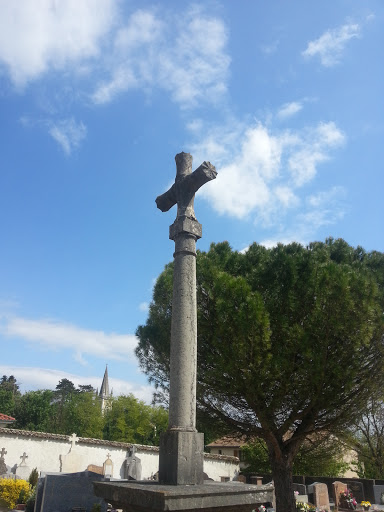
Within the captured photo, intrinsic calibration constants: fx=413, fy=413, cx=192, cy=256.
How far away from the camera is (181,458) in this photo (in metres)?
4.74

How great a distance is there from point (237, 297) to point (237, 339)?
102 centimetres

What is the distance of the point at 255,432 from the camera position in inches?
464

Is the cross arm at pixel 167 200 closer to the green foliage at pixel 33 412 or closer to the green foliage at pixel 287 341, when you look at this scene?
the green foliage at pixel 287 341

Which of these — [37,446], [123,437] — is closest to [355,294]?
[37,446]

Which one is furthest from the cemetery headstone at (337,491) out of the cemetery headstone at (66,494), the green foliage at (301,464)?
the cemetery headstone at (66,494)

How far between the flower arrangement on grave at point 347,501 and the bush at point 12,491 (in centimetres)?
1211

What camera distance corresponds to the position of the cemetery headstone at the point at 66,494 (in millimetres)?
10844

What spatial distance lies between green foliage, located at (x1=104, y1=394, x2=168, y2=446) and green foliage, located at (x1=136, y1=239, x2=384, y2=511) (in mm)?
28659

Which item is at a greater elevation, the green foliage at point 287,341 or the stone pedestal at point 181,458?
the green foliage at point 287,341

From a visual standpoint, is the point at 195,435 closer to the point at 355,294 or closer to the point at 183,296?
the point at 183,296

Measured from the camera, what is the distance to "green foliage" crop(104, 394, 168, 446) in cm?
3844

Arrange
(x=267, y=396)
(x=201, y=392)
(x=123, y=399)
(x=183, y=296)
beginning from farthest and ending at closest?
(x=123, y=399)
(x=201, y=392)
(x=267, y=396)
(x=183, y=296)

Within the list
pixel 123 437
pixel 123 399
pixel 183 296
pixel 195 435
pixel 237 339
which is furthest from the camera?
pixel 123 399

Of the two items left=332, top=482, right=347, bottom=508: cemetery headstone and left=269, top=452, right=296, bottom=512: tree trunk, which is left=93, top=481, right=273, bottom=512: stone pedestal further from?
left=332, top=482, right=347, bottom=508: cemetery headstone
